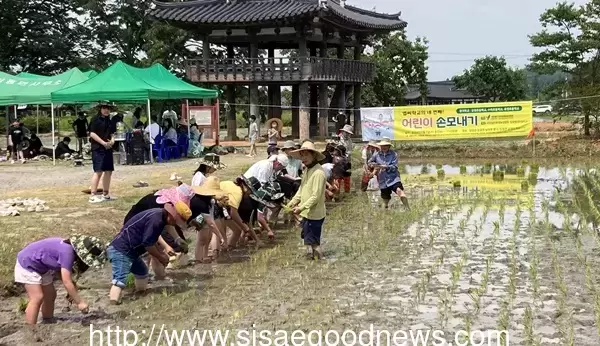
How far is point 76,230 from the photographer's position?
816 cm

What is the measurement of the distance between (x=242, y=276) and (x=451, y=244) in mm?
2931

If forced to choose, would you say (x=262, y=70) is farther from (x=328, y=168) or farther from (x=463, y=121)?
(x=328, y=168)

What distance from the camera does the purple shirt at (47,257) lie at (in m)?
5.21

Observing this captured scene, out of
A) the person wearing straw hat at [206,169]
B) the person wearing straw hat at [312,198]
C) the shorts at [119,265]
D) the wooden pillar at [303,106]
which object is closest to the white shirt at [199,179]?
the person wearing straw hat at [206,169]

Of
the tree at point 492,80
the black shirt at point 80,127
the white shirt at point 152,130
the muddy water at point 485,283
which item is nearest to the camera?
the muddy water at point 485,283

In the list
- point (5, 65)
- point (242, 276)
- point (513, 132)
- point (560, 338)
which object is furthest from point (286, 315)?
point (5, 65)

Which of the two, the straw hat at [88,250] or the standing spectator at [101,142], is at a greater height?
the standing spectator at [101,142]

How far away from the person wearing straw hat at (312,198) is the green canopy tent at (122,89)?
9.59 meters

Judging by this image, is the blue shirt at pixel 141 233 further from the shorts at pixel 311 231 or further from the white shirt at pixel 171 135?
the white shirt at pixel 171 135

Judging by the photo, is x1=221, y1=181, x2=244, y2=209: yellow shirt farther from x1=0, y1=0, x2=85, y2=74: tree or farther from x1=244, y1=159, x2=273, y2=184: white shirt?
x1=0, y1=0, x2=85, y2=74: tree

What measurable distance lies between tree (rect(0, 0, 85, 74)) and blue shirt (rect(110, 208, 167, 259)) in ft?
98.5

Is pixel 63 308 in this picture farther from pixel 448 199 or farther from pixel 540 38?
pixel 540 38

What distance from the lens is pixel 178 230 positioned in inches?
269

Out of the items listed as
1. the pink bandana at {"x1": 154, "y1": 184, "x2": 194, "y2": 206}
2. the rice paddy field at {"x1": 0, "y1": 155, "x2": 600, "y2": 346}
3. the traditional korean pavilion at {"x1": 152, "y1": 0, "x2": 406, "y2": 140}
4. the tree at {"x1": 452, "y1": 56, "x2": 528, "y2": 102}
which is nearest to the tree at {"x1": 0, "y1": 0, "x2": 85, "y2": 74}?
the traditional korean pavilion at {"x1": 152, "y1": 0, "x2": 406, "y2": 140}
